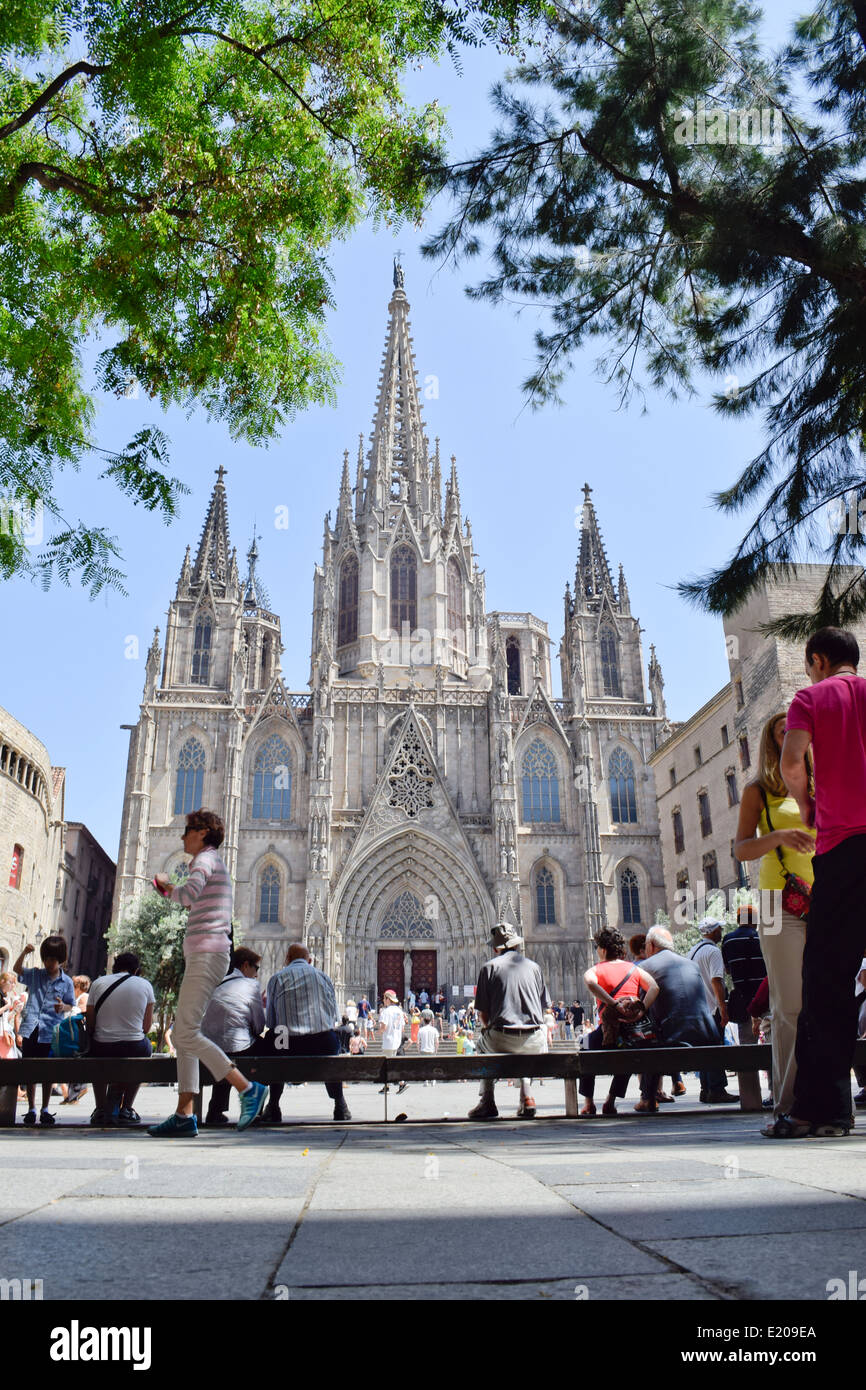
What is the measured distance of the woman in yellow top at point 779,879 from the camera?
4629 millimetres

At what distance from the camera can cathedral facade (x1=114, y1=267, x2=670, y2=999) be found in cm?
3738

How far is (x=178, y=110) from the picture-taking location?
24.2 ft

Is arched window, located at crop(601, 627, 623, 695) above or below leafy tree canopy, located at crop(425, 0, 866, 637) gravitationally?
above

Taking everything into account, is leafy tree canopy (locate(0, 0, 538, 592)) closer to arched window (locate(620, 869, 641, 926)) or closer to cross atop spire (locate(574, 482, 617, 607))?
arched window (locate(620, 869, 641, 926))

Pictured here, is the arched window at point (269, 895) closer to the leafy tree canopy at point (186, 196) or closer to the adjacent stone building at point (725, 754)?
the adjacent stone building at point (725, 754)

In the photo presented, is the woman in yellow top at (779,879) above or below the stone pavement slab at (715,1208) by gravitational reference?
above

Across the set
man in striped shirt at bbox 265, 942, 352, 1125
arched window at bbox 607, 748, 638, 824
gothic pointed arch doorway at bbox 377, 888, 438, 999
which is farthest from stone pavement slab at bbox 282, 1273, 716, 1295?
arched window at bbox 607, 748, 638, 824

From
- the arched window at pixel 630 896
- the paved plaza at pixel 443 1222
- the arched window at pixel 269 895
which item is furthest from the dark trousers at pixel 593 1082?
the arched window at pixel 630 896

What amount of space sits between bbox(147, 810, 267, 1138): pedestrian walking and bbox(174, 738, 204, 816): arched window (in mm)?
33503

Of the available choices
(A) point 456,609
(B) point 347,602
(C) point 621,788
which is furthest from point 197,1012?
(A) point 456,609

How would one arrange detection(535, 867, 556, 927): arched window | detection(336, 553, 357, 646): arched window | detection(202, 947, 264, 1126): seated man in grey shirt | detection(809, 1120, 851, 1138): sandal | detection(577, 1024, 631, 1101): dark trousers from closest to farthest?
detection(809, 1120, 851, 1138): sandal → detection(202, 947, 264, 1126): seated man in grey shirt → detection(577, 1024, 631, 1101): dark trousers → detection(535, 867, 556, 927): arched window → detection(336, 553, 357, 646): arched window

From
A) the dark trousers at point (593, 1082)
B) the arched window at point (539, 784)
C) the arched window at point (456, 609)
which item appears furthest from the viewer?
the arched window at point (456, 609)

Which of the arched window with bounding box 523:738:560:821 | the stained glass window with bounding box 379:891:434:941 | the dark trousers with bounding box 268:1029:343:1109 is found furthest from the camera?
the arched window with bounding box 523:738:560:821

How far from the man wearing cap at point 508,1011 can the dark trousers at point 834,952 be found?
375 cm
